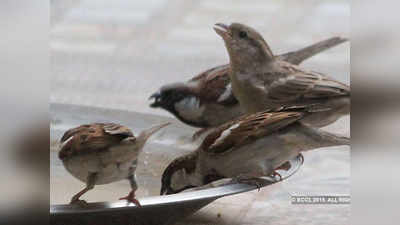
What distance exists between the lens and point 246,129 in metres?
1.51

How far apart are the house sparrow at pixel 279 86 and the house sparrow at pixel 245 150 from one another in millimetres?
30

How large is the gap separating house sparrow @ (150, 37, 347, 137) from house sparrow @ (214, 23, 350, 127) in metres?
0.02

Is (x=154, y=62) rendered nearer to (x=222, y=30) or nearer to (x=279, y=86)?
(x=222, y=30)

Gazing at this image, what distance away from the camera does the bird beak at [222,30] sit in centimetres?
151

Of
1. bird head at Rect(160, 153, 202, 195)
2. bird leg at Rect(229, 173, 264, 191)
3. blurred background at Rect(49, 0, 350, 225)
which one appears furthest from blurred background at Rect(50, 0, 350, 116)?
bird leg at Rect(229, 173, 264, 191)

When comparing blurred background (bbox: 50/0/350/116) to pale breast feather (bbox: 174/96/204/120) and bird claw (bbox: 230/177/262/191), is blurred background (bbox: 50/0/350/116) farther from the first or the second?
bird claw (bbox: 230/177/262/191)

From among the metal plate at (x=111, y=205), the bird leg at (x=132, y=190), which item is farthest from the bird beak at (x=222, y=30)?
the bird leg at (x=132, y=190)

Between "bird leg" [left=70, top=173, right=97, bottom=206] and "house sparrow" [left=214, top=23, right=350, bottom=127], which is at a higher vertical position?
Result: "house sparrow" [left=214, top=23, right=350, bottom=127]

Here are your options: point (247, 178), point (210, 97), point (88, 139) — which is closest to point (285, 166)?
point (247, 178)

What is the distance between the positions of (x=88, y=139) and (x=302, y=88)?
50 centimetres

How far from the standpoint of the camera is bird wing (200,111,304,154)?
151 cm

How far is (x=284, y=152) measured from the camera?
152cm

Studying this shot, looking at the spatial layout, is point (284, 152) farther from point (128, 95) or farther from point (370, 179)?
point (128, 95)

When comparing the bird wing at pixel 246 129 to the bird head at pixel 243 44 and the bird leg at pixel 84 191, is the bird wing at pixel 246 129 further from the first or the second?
the bird leg at pixel 84 191
